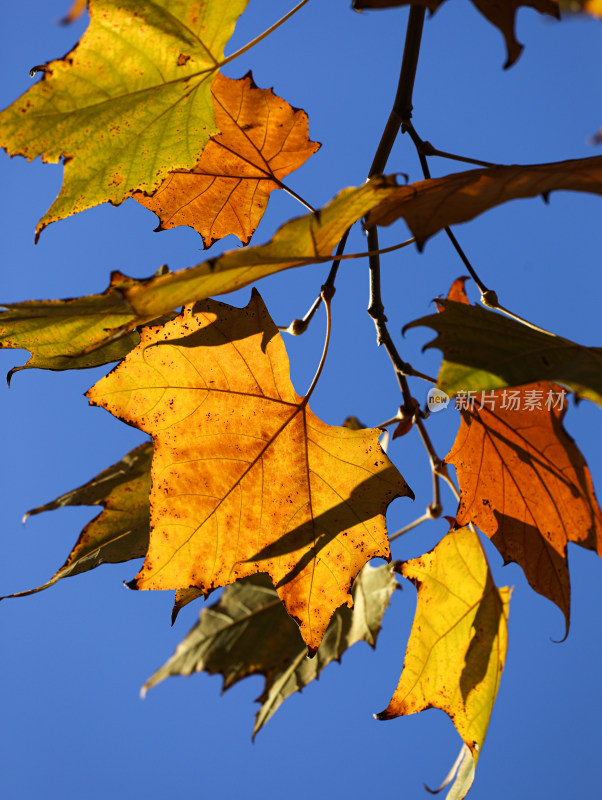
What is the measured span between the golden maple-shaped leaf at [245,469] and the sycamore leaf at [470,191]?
0.15 metres

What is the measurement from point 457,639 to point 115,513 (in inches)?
11.2

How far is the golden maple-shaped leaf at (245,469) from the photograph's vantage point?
40 cm

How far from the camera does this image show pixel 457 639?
0.51 meters

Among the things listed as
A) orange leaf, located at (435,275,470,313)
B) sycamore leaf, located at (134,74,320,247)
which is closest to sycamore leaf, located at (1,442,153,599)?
sycamore leaf, located at (134,74,320,247)

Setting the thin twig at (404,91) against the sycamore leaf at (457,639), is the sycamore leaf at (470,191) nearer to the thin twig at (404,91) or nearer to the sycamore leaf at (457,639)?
the thin twig at (404,91)

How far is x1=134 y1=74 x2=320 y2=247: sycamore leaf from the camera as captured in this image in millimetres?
459

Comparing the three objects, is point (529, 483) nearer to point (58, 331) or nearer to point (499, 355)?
point (499, 355)

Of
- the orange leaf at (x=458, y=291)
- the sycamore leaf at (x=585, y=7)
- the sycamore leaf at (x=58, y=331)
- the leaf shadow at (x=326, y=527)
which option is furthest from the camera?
the orange leaf at (x=458, y=291)

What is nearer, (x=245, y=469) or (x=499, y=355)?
(x=499, y=355)

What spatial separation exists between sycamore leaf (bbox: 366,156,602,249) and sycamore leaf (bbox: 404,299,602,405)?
0.06m

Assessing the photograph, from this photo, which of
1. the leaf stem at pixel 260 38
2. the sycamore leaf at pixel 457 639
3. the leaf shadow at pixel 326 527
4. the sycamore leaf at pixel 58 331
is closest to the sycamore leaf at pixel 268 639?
the sycamore leaf at pixel 457 639

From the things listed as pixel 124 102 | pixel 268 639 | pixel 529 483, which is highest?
pixel 124 102

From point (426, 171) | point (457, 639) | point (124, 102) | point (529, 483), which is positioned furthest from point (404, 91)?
point (457, 639)

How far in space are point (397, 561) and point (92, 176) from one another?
1.22ft
